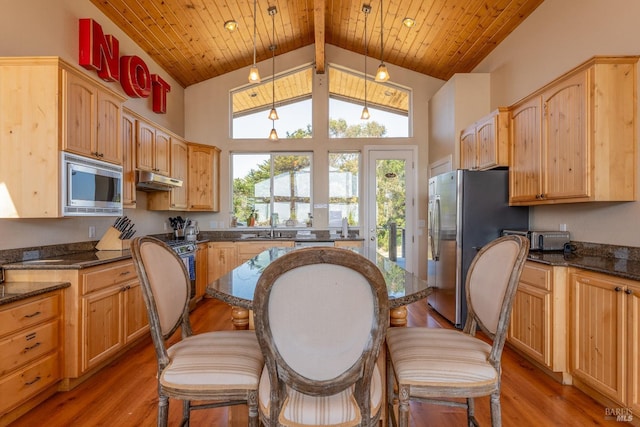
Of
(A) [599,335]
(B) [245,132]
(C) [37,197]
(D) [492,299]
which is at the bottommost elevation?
(A) [599,335]

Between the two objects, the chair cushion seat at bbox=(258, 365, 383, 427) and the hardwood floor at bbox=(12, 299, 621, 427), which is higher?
the chair cushion seat at bbox=(258, 365, 383, 427)

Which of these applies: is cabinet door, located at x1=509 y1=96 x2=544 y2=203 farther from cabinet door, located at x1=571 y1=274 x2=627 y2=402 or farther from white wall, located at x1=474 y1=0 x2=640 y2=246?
cabinet door, located at x1=571 y1=274 x2=627 y2=402

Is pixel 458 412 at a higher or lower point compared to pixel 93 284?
lower

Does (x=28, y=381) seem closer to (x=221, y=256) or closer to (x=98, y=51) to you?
(x=98, y=51)

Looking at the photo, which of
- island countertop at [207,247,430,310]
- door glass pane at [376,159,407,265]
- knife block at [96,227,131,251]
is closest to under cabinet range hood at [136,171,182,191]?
knife block at [96,227,131,251]

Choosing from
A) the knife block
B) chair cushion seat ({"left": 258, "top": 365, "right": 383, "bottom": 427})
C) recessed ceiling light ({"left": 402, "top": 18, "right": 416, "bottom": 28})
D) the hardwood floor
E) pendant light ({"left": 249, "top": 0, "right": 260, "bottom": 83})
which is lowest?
the hardwood floor

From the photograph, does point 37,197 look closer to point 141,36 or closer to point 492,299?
point 141,36

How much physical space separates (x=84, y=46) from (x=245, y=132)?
2.69 m

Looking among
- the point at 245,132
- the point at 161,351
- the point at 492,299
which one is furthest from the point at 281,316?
the point at 245,132

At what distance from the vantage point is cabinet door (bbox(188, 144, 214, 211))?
501 cm

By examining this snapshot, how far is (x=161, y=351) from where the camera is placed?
1389mm

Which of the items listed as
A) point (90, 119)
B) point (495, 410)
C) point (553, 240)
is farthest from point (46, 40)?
point (553, 240)

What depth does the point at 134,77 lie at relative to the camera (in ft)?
12.5

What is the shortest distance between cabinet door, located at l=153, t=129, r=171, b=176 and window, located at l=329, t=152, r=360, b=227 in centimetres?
241
